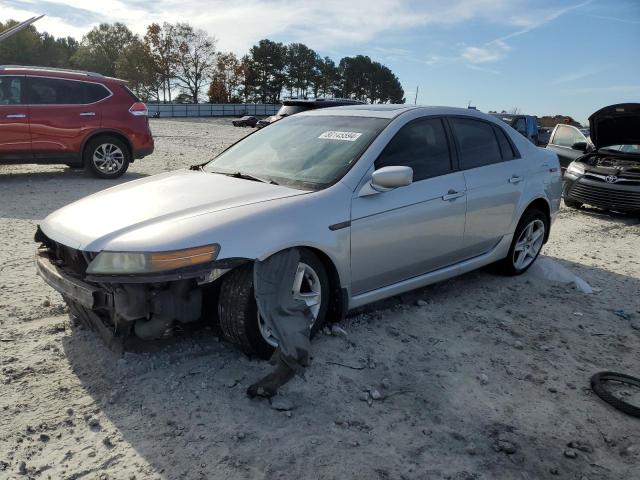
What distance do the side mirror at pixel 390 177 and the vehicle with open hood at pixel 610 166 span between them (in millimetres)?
6630

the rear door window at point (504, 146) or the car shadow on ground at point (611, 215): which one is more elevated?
the rear door window at point (504, 146)

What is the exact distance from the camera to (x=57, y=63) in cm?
7831

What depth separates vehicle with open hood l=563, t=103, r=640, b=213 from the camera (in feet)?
28.5

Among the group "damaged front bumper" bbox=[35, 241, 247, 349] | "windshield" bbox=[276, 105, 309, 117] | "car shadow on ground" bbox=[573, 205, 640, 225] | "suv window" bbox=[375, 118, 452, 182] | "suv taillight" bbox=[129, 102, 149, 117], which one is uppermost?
"windshield" bbox=[276, 105, 309, 117]

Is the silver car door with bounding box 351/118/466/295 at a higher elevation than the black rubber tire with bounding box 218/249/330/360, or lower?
higher

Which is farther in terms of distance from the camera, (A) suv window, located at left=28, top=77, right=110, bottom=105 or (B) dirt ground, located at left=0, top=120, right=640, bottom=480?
(A) suv window, located at left=28, top=77, right=110, bottom=105

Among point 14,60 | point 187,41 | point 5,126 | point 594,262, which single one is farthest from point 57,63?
point 594,262

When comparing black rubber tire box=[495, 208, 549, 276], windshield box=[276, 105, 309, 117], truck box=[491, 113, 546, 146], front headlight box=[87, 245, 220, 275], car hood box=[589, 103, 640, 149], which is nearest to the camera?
front headlight box=[87, 245, 220, 275]

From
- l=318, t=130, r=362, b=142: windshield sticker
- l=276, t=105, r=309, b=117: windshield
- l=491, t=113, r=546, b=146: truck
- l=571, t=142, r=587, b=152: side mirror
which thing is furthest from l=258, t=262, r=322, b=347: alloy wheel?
l=491, t=113, r=546, b=146: truck

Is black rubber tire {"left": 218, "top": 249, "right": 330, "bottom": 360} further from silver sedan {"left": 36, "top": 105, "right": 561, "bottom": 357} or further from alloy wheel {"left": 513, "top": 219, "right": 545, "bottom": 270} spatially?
alloy wheel {"left": 513, "top": 219, "right": 545, "bottom": 270}

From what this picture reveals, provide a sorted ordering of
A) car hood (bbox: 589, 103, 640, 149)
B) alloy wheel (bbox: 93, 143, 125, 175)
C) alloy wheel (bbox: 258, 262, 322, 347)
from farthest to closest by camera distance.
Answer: alloy wheel (bbox: 93, 143, 125, 175) → car hood (bbox: 589, 103, 640, 149) → alloy wheel (bbox: 258, 262, 322, 347)

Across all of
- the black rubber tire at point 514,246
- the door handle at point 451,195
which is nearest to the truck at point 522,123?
the black rubber tire at point 514,246

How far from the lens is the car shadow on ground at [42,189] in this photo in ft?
23.4

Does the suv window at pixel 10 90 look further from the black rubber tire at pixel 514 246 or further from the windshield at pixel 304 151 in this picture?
the black rubber tire at pixel 514 246
